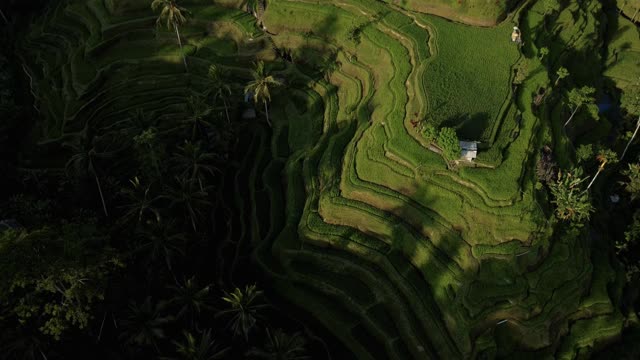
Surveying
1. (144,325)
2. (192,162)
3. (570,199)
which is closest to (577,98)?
Answer: (570,199)

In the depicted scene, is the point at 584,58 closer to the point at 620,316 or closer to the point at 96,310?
the point at 620,316

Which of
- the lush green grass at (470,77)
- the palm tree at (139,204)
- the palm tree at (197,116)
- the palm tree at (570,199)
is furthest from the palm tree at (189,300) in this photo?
the palm tree at (570,199)

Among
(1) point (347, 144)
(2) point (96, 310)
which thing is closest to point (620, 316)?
(1) point (347, 144)

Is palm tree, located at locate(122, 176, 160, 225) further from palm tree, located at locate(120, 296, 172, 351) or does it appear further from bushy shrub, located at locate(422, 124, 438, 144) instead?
bushy shrub, located at locate(422, 124, 438, 144)

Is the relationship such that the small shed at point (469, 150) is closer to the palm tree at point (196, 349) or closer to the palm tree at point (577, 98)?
the palm tree at point (577, 98)

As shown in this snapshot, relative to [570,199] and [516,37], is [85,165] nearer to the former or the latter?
[570,199]

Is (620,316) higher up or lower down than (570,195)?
lower down

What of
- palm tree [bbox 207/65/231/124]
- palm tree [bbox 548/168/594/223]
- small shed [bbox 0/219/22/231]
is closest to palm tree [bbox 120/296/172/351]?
small shed [bbox 0/219/22/231]
